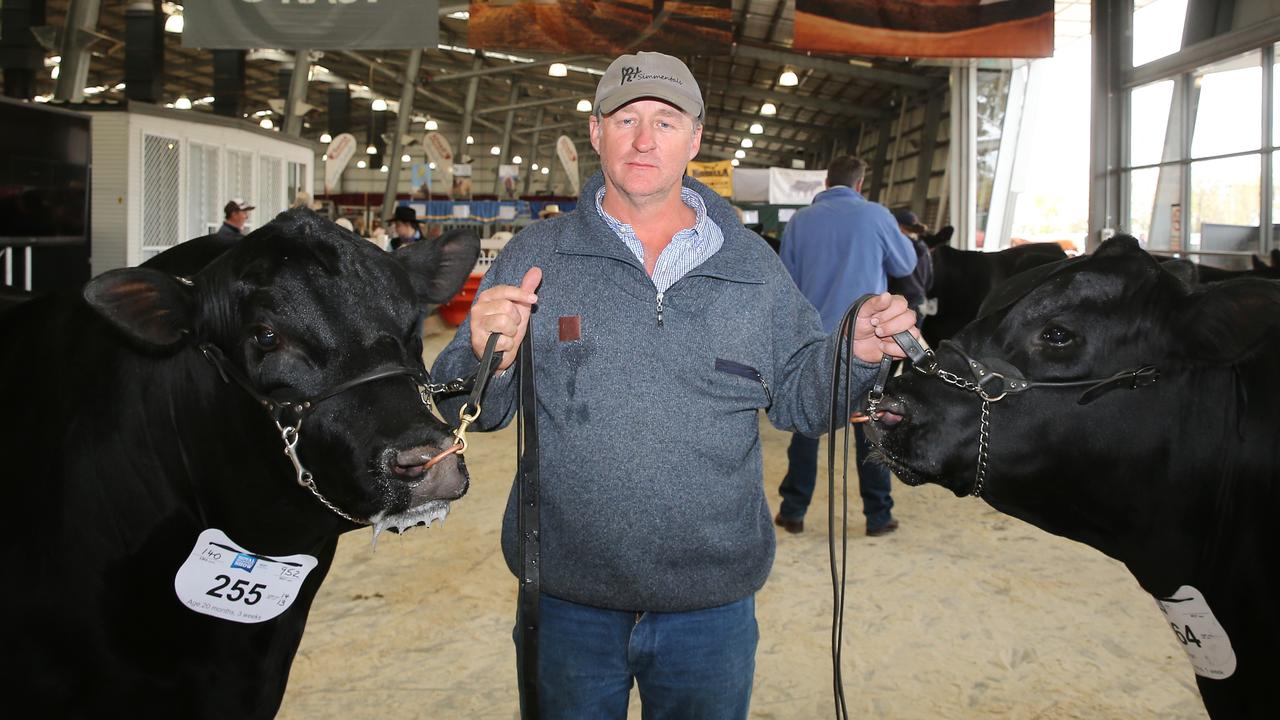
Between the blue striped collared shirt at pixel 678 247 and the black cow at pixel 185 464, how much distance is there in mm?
473

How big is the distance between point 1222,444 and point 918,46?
→ 31.6 ft

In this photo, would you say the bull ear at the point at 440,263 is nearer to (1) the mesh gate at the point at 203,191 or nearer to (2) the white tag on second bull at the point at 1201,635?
(2) the white tag on second bull at the point at 1201,635

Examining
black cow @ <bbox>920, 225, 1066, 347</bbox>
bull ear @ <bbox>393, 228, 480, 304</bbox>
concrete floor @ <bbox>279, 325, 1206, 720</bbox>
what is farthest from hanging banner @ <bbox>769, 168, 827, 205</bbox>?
bull ear @ <bbox>393, 228, 480, 304</bbox>

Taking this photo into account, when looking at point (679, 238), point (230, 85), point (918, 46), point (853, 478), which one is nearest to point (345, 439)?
point (679, 238)

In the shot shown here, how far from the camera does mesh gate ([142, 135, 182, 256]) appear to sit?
13.2 metres

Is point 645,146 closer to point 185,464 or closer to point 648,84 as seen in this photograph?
point 648,84

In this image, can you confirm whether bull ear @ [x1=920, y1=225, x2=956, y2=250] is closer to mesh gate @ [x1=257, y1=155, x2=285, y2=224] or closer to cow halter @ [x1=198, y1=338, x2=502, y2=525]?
cow halter @ [x1=198, y1=338, x2=502, y2=525]

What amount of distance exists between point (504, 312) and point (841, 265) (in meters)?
3.50

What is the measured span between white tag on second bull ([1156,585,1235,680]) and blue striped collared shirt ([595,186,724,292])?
1.26 m

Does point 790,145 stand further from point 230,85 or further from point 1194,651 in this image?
point 1194,651

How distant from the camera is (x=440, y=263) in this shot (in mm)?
2354

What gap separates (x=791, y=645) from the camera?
13.0ft

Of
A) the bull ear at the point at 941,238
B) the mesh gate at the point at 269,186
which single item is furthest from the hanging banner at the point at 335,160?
the bull ear at the point at 941,238

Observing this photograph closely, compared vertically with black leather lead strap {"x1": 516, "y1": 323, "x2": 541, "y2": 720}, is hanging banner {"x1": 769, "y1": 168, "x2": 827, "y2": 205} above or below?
above
